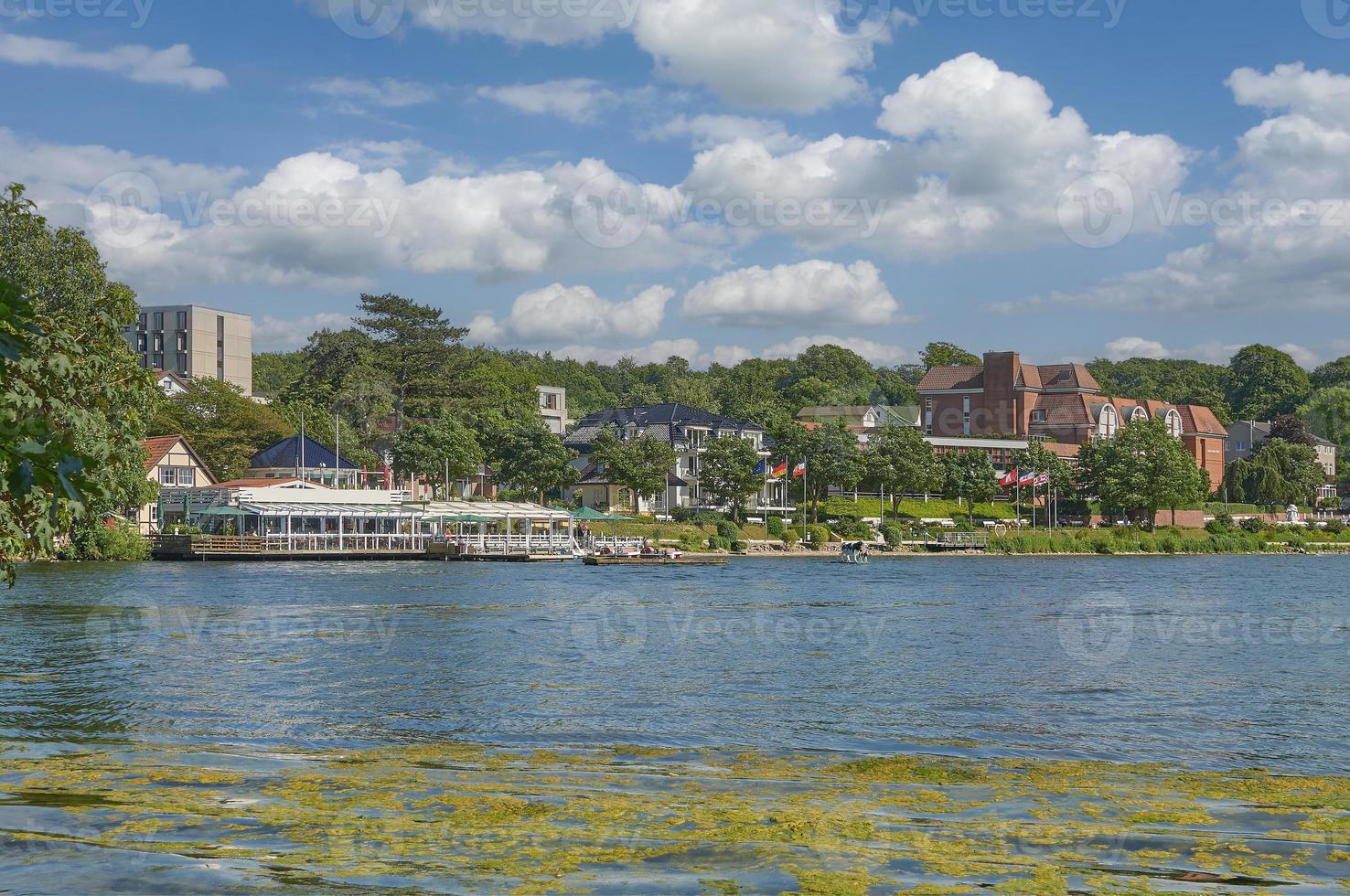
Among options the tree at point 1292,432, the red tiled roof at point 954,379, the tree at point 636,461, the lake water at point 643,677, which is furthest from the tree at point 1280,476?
the lake water at point 643,677

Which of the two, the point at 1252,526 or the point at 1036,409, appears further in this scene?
the point at 1036,409

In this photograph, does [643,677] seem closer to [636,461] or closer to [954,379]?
[636,461]

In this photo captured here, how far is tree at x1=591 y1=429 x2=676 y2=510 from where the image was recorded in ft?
348

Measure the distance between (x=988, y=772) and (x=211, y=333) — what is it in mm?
173720

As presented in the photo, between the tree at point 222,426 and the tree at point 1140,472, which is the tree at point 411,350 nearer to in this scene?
the tree at point 222,426

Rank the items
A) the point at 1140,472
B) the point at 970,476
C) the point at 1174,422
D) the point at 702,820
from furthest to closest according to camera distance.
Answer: the point at 1174,422
the point at 1140,472
the point at 970,476
the point at 702,820

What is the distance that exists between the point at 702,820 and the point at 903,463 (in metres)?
103

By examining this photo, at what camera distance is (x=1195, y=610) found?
162 feet

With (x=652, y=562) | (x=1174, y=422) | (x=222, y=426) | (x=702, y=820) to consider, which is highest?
(x=1174, y=422)

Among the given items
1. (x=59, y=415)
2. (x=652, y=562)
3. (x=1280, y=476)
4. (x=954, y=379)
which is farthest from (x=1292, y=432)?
(x=59, y=415)

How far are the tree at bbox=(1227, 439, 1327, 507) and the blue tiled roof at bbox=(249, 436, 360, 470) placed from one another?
10607cm

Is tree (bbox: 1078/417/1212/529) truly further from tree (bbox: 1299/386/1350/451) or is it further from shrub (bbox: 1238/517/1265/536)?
tree (bbox: 1299/386/1350/451)

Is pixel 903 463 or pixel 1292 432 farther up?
pixel 1292 432

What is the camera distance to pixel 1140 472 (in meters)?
123
